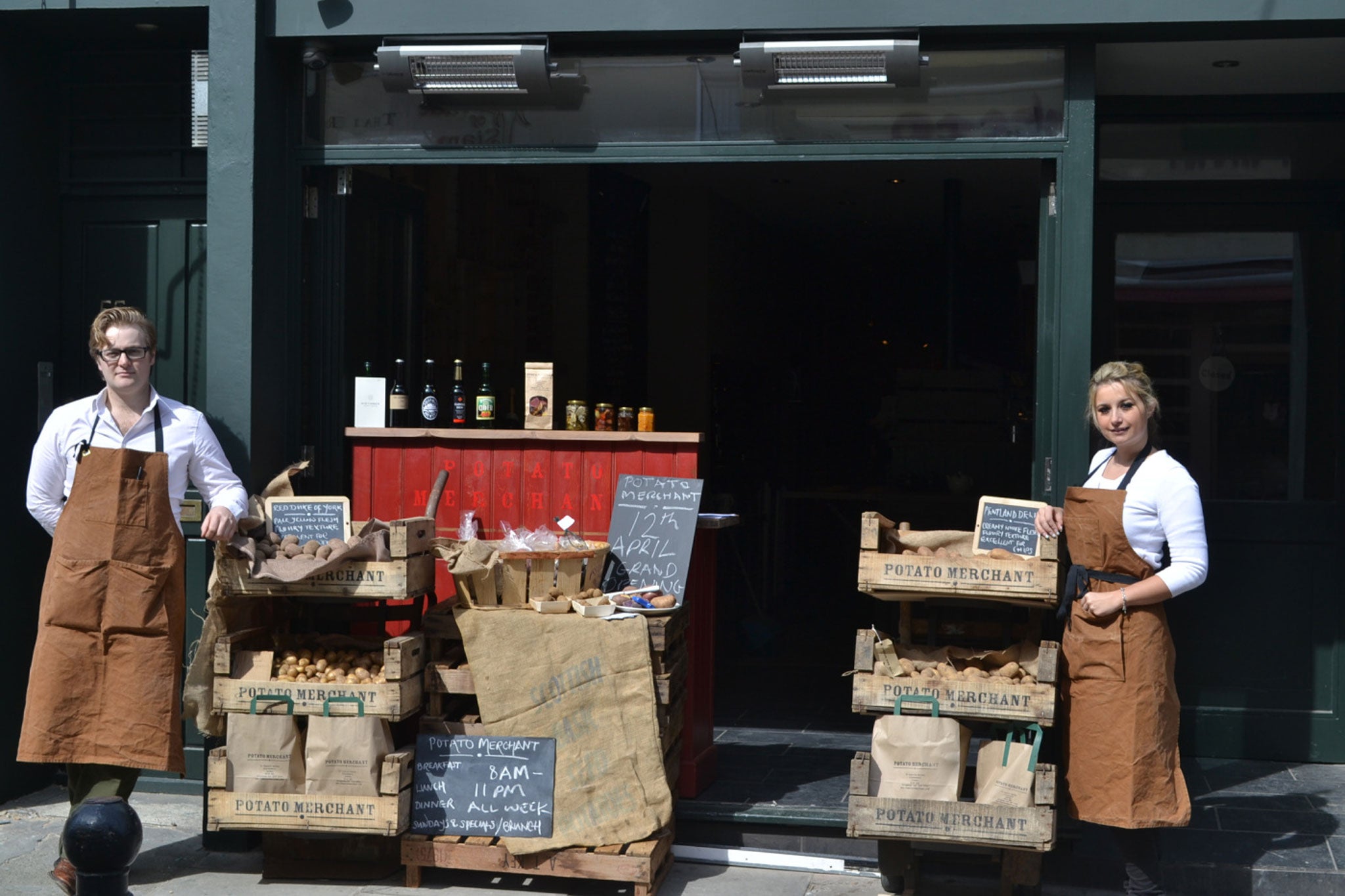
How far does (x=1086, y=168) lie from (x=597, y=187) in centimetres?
546

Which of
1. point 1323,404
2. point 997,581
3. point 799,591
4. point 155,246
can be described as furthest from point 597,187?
point 997,581

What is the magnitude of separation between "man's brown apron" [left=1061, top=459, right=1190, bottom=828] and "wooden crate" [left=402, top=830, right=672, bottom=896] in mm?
1443

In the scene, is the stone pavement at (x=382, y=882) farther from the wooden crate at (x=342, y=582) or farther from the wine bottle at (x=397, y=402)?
the wine bottle at (x=397, y=402)

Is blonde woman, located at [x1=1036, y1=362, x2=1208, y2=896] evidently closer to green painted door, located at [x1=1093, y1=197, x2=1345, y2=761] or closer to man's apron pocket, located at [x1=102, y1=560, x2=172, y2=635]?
green painted door, located at [x1=1093, y1=197, x2=1345, y2=761]

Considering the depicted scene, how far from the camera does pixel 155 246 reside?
5.93 meters

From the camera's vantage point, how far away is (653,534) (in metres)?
5.18

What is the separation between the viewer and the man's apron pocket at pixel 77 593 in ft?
15.2

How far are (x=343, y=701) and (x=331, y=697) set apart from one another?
5 cm

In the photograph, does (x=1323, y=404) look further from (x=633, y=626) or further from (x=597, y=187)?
(x=597, y=187)

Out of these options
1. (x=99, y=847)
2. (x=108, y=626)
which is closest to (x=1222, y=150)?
(x=108, y=626)

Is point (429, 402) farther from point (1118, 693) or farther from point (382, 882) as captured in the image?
point (1118, 693)

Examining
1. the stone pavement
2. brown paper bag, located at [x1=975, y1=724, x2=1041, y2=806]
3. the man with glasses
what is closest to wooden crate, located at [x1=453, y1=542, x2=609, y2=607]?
the man with glasses

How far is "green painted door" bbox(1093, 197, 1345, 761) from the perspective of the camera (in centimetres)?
609

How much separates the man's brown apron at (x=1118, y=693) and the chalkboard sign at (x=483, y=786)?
1806mm
